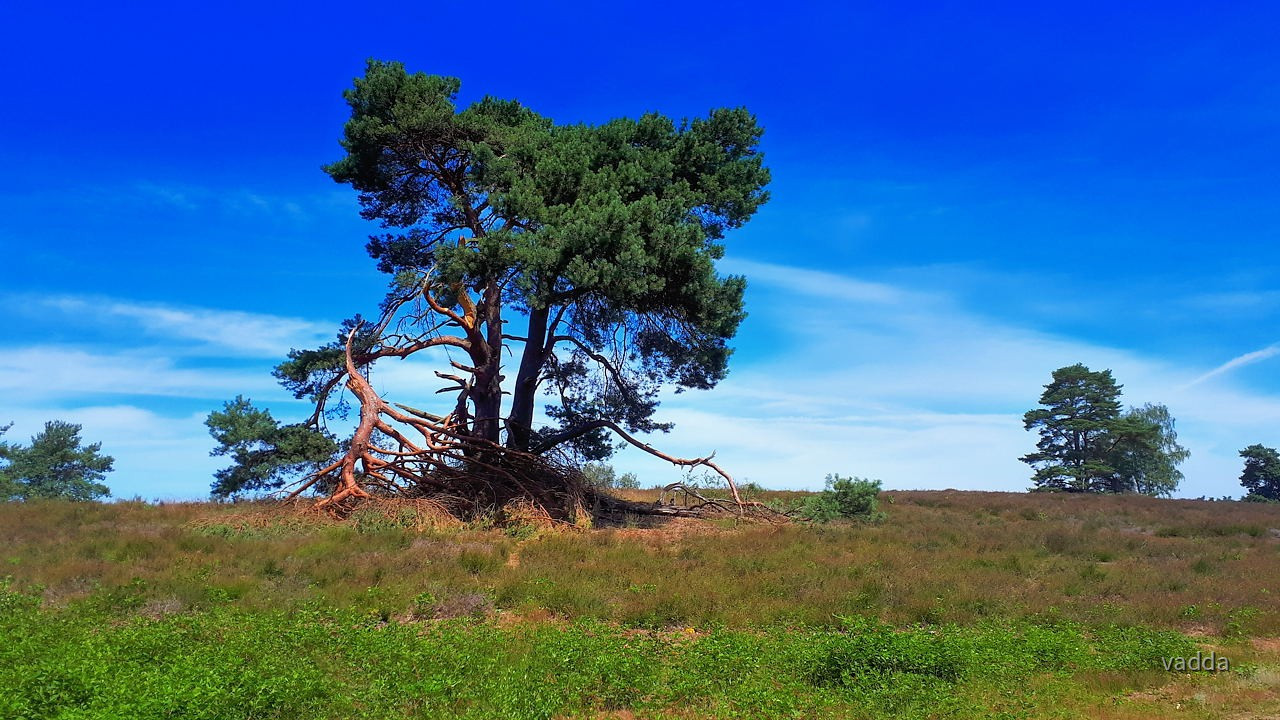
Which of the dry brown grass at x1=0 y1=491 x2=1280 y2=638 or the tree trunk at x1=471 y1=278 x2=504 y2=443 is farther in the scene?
the tree trunk at x1=471 y1=278 x2=504 y2=443

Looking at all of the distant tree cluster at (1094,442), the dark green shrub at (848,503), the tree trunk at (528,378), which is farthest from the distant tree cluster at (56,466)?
the distant tree cluster at (1094,442)

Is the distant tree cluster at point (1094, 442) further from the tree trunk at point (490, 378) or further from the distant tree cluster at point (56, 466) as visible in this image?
the distant tree cluster at point (56, 466)

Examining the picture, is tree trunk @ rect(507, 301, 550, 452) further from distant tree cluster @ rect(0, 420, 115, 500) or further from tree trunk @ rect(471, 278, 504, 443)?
distant tree cluster @ rect(0, 420, 115, 500)

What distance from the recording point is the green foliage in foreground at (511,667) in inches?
268

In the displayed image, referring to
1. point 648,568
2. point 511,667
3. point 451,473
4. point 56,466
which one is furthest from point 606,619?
point 56,466

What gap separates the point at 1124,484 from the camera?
46.5 meters

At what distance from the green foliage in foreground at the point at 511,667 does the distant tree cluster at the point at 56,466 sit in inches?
1202

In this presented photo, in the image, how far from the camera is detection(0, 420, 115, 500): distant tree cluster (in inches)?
1352

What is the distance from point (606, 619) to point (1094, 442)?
4557cm

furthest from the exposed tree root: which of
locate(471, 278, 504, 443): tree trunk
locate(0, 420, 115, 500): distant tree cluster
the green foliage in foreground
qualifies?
locate(0, 420, 115, 500): distant tree cluster

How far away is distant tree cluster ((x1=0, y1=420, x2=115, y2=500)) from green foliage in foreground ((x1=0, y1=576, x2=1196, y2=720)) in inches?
1202

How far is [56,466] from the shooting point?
3578cm

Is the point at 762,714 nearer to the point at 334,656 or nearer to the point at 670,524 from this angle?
the point at 334,656

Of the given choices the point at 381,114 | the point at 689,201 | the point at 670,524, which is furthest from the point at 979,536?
the point at 381,114
